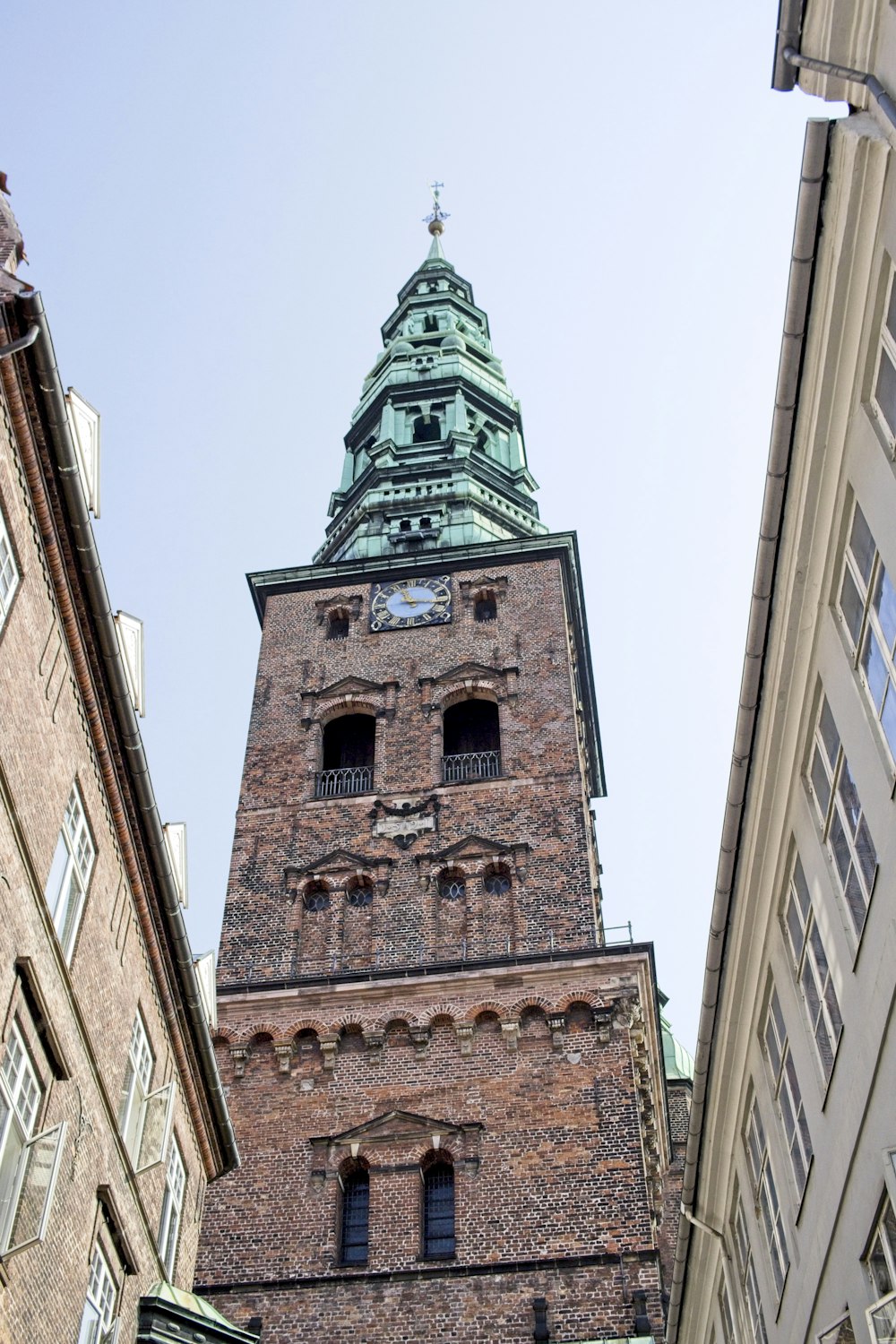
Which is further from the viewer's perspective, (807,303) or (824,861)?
(824,861)

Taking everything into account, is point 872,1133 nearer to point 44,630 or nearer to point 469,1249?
point 44,630

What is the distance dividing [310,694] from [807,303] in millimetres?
23530

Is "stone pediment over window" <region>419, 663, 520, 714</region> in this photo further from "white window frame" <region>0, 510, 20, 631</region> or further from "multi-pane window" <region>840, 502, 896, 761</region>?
"multi-pane window" <region>840, 502, 896, 761</region>

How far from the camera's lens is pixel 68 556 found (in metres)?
13.8

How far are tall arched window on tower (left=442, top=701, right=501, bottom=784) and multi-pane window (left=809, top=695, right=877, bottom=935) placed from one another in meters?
19.4

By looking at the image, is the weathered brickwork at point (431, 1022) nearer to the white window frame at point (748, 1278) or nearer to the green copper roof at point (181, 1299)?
the green copper roof at point (181, 1299)

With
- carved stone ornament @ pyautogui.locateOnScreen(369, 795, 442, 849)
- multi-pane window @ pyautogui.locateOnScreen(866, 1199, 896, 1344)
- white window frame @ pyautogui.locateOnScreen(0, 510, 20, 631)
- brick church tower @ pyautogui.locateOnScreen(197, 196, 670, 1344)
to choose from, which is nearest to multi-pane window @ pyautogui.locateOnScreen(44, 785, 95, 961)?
white window frame @ pyautogui.locateOnScreen(0, 510, 20, 631)

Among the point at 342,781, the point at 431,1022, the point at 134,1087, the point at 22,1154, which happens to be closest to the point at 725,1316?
the point at 134,1087

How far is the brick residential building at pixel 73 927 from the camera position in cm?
1244

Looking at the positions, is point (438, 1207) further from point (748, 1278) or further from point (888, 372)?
point (888, 372)

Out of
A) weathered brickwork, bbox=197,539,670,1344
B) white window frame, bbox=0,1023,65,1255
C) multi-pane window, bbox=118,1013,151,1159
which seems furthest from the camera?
weathered brickwork, bbox=197,539,670,1344

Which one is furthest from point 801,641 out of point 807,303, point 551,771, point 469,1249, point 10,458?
point 551,771

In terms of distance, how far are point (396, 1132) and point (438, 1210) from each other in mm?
1257

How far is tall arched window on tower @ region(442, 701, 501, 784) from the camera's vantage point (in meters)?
31.1
